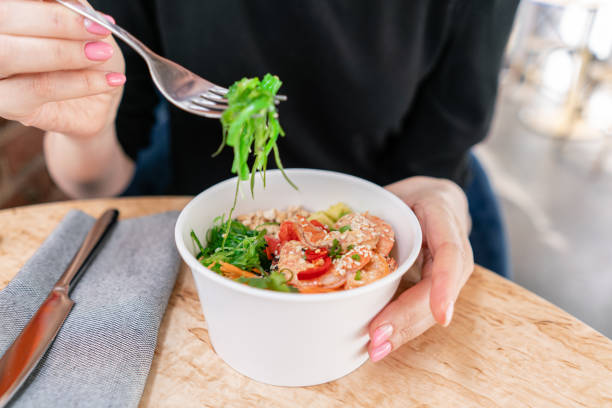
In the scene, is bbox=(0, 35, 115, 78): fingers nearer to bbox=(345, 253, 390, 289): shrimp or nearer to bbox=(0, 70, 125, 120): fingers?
bbox=(0, 70, 125, 120): fingers

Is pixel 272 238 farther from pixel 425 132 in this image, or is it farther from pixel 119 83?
pixel 425 132

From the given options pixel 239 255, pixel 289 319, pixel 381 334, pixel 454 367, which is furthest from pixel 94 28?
pixel 454 367

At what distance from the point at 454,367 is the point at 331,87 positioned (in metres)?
0.96

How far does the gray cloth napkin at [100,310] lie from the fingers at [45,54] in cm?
39

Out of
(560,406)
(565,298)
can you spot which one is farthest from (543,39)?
(560,406)

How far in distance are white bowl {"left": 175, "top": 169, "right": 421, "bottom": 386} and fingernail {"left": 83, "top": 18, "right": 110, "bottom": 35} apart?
0.33m

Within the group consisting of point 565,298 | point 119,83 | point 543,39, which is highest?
point 119,83

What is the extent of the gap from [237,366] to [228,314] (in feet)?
0.40

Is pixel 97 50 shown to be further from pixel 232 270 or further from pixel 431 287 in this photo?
pixel 431 287

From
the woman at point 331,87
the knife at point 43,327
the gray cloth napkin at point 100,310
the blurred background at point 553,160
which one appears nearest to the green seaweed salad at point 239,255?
the gray cloth napkin at point 100,310

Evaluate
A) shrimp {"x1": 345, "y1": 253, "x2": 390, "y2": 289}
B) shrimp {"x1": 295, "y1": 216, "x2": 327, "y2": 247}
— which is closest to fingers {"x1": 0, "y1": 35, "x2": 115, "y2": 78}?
shrimp {"x1": 295, "y1": 216, "x2": 327, "y2": 247}

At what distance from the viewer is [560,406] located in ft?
2.37

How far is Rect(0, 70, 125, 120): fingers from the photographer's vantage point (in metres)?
0.73

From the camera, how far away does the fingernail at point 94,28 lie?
695 mm
